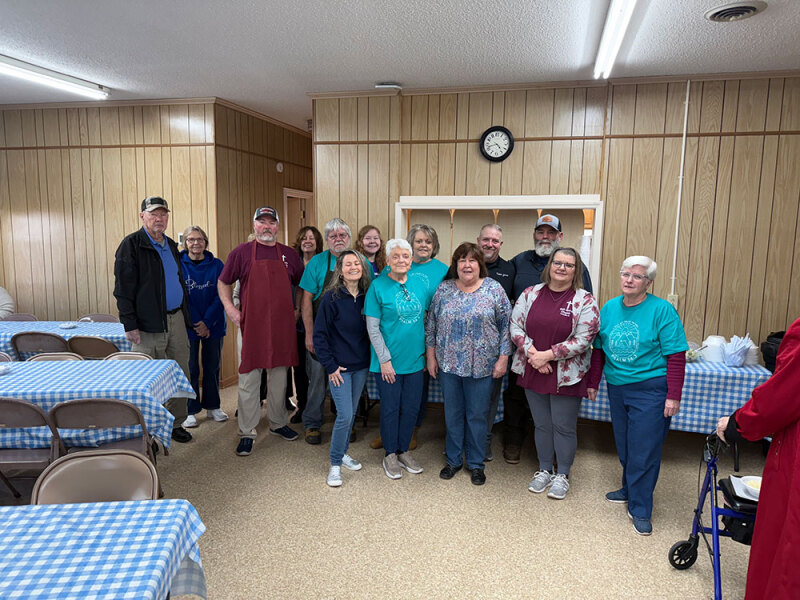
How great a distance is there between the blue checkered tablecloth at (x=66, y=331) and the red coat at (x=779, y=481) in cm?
430

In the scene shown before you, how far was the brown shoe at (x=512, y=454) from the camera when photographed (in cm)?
389

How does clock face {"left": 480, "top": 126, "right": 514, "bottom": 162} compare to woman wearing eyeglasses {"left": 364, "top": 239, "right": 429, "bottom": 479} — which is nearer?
woman wearing eyeglasses {"left": 364, "top": 239, "right": 429, "bottom": 479}

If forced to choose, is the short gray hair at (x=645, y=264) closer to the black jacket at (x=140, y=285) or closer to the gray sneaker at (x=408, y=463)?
the gray sneaker at (x=408, y=463)

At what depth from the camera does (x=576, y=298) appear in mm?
3180

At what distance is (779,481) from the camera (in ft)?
5.96

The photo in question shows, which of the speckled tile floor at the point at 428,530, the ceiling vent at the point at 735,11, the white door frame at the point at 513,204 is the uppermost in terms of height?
the ceiling vent at the point at 735,11

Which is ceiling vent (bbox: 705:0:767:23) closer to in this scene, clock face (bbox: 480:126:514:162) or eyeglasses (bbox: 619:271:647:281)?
eyeglasses (bbox: 619:271:647:281)

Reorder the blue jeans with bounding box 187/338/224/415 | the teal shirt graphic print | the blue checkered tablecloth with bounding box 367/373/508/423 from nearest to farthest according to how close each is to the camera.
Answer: the teal shirt graphic print
the blue checkered tablecloth with bounding box 367/373/508/423
the blue jeans with bounding box 187/338/224/415

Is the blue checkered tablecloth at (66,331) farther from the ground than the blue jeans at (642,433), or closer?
farther from the ground

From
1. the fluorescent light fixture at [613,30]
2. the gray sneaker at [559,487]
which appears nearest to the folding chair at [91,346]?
the gray sneaker at [559,487]

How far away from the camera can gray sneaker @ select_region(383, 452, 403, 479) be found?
11.8 ft

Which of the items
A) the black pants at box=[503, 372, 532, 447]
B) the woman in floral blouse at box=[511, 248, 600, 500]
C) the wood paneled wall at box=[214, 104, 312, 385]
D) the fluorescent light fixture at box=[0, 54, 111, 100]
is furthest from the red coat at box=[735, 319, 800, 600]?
the fluorescent light fixture at box=[0, 54, 111, 100]

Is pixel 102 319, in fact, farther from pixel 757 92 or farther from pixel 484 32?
pixel 757 92

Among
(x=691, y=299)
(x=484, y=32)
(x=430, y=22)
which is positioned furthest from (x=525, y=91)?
(x=691, y=299)
